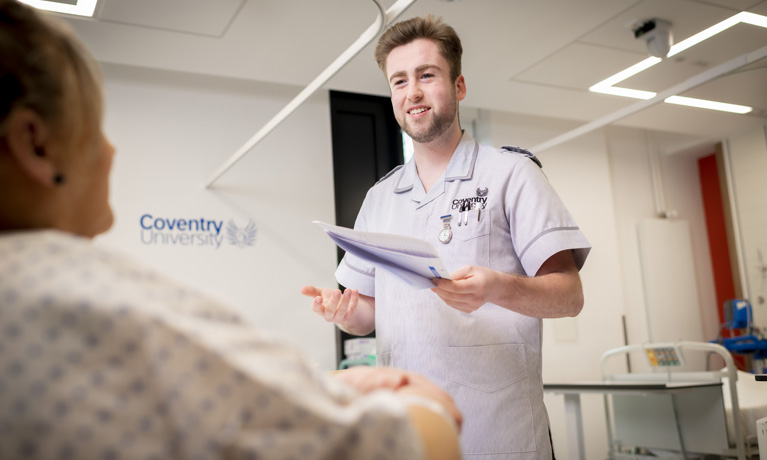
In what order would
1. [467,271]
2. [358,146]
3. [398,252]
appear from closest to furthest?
1. [398,252]
2. [467,271]
3. [358,146]

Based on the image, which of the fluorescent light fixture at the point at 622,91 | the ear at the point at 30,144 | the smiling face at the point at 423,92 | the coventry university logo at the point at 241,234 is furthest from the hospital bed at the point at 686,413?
the ear at the point at 30,144

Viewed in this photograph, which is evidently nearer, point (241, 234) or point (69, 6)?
point (69, 6)

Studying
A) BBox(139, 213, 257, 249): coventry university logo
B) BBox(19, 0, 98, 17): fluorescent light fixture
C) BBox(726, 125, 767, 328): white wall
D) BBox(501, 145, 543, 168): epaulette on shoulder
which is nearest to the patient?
BBox(501, 145, 543, 168): epaulette on shoulder

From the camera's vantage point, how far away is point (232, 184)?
4523 mm

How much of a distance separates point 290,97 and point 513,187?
12.0 ft

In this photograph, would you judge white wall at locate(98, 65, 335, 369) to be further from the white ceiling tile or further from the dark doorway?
the white ceiling tile

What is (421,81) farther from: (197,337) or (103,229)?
(197,337)

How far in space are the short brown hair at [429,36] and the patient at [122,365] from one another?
1276 mm

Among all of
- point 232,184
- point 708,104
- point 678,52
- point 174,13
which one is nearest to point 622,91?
point 678,52

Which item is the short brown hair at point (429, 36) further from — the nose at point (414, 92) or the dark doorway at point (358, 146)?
the dark doorway at point (358, 146)

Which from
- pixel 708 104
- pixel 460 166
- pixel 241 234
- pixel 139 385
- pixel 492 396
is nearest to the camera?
pixel 139 385

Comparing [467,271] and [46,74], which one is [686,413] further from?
[46,74]

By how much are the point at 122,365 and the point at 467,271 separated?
0.88m

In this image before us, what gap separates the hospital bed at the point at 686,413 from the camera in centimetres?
374
